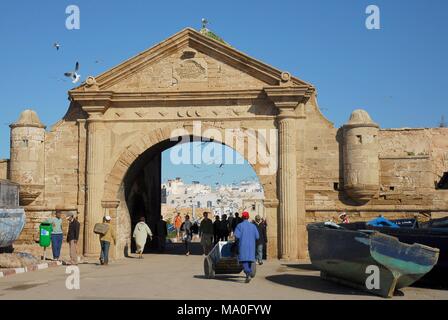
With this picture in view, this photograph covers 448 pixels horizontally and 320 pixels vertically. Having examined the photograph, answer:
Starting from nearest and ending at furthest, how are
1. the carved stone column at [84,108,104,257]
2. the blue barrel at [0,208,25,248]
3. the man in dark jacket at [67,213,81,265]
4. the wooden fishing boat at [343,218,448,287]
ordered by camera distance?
the wooden fishing boat at [343,218,448,287], the blue barrel at [0,208,25,248], the man in dark jacket at [67,213,81,265], the carved stone column at [84,108,104,257]

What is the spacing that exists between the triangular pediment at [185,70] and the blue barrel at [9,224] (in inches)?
181

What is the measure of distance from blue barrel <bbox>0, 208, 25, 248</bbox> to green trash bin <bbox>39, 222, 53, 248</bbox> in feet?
3.95

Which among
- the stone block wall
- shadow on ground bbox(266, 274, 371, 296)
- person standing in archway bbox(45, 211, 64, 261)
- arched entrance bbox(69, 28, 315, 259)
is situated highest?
arched entrance bbox(69, 28, 315, 259)

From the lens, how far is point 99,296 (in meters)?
10.1

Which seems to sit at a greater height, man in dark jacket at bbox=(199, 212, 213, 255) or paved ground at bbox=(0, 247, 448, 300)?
man in dark jacket at bbox=(199, 212, 213, 255)

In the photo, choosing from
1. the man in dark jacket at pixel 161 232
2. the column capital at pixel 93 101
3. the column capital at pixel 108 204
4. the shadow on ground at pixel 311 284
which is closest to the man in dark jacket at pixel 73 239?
the column capital at pixel 108 204

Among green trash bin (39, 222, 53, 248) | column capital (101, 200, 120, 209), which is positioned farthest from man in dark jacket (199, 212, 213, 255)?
green trash bin (39, 222, 53, 248)

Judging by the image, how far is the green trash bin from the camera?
1745 centimetres

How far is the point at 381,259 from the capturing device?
9.54 metres

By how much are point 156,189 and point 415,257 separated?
1678 cm

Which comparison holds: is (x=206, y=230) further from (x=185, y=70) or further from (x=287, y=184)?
(x=185, y=70)

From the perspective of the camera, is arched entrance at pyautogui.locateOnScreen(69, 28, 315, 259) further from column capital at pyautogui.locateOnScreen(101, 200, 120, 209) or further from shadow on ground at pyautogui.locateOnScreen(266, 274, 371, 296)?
shadow on ground at pyautogui.locateOnScreen(266, 274, 371, 296)

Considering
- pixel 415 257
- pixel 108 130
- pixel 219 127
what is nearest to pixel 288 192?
pixel 219 127
